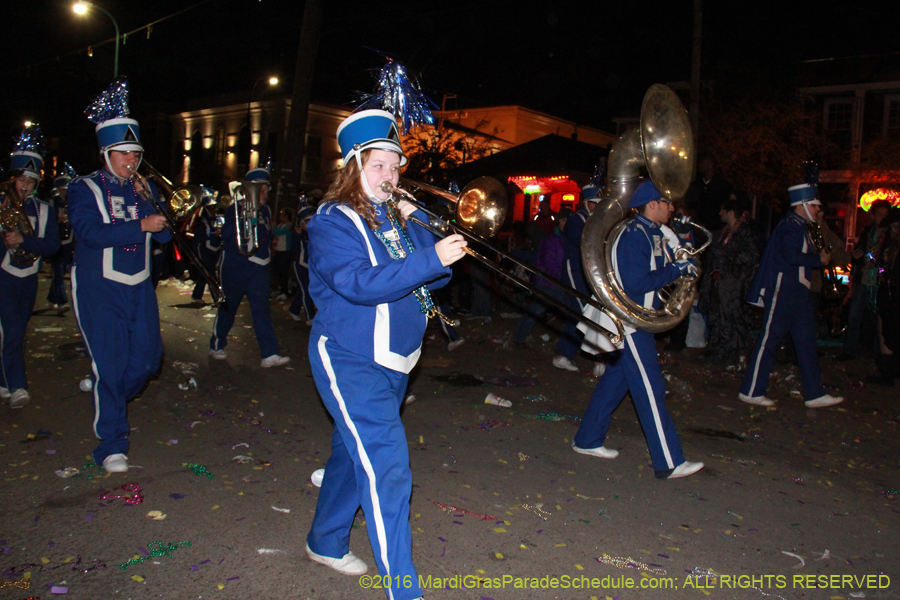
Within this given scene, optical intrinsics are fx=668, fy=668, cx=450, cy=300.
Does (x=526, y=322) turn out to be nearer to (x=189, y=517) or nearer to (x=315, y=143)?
(x=189, y=517)

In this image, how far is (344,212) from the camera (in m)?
2.63

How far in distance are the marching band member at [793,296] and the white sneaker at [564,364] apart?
1.98 m

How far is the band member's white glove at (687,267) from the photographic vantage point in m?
4.04

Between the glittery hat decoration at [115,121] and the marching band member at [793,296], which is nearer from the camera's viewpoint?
the glittery hat decoration at [115,121]

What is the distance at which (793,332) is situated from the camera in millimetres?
6180

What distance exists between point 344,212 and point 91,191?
233 centimetres

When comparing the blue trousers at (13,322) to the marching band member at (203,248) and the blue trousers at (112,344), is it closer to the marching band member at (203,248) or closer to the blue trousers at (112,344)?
the blue trousers at (112,344)

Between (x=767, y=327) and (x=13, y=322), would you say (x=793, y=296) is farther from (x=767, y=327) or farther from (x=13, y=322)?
(x=13, y=322)

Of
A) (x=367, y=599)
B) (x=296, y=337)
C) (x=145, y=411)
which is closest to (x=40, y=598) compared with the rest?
(x=367, y=599)

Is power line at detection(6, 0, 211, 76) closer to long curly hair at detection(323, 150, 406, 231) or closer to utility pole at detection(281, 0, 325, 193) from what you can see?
utility pole at detection(281, 0, 325, 193)

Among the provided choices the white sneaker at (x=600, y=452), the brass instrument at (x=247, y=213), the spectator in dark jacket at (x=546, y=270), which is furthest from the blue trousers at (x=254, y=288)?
the white sneaker at (x=600, y=452)

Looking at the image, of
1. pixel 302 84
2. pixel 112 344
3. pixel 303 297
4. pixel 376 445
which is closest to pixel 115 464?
pixel 112 344

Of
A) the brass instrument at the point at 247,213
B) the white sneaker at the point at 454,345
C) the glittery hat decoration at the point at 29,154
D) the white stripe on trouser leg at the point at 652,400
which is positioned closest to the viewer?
the white stripe on trouser leg at the point at 652,400

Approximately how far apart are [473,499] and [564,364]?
406 centimetres
